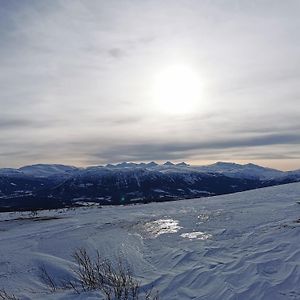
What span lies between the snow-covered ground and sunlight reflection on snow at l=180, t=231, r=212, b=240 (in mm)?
54

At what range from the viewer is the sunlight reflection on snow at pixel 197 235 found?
62.3ft

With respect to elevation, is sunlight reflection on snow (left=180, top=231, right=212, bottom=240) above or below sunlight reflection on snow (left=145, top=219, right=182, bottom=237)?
below

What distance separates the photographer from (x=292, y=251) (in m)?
13.2

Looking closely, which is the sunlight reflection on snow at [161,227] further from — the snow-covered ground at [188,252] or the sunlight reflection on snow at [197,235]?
the sunlight reflection on snow at [197,235]

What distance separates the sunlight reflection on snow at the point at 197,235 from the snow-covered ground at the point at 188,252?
0.18 ft

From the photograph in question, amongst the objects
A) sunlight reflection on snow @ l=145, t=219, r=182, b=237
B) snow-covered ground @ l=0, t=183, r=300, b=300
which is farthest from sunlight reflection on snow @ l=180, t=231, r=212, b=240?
sunlight reflection on snow @ l=145, t=219, r=182, b=237

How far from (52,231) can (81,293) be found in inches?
698

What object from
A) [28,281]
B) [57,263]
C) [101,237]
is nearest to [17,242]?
[101,237]

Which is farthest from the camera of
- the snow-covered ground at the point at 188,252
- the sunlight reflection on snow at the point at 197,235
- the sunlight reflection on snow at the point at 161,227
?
the sunlight reflection on snow at the point at 161,227

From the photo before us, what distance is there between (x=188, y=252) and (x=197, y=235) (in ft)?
14.4

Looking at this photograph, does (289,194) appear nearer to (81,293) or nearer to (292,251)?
(292,251)

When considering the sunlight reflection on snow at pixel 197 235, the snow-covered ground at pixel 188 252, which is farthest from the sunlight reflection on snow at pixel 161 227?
the sunlight reflection on snow at pixel 197 235

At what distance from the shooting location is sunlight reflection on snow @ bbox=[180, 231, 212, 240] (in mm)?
18984

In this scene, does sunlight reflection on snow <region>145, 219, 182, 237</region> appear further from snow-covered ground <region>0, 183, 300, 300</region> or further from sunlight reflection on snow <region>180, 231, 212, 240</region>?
sunlight reflection on snow <region>180, 231, 212, 240</region>
